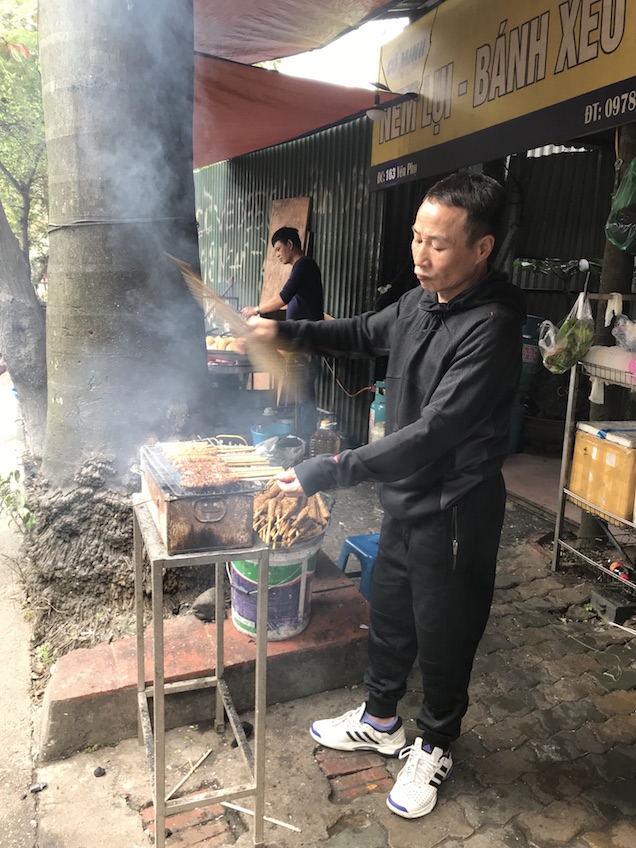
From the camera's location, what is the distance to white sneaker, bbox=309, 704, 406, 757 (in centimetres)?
296

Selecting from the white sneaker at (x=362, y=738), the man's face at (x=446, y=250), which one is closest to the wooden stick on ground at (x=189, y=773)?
the white sneaker at (x=362, y=738)

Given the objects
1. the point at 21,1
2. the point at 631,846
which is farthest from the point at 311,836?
the point at 21,1

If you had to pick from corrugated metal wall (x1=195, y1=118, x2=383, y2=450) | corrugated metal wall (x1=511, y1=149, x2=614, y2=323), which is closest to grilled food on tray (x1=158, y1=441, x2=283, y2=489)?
corrugated metal wall (x1=195, y1=118, x2=383, y2=450)

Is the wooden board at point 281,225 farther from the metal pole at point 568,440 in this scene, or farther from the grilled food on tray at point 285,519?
the grilled food on tray at point 285,519

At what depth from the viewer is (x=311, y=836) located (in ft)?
8.23

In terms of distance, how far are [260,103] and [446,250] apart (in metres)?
5.27

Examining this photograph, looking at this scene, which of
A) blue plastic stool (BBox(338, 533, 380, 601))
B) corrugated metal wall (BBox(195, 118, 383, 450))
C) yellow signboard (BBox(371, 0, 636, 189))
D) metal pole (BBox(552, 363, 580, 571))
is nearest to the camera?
yellow signboard (BBox(371, 0, 636, 189))

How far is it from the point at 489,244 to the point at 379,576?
1.54 metres

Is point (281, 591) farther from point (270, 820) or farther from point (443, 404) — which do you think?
point (443, 404)

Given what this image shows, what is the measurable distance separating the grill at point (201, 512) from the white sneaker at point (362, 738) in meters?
1.31

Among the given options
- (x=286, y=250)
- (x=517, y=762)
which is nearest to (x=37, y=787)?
(x=517, y=762)

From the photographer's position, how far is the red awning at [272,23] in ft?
16.6

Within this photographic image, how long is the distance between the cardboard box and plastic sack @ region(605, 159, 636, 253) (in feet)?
4.31

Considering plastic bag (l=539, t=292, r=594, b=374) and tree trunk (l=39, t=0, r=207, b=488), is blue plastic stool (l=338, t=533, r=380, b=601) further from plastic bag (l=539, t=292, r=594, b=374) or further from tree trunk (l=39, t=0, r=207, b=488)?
plastic bag (l=539, t=292, r=594, b=374)
